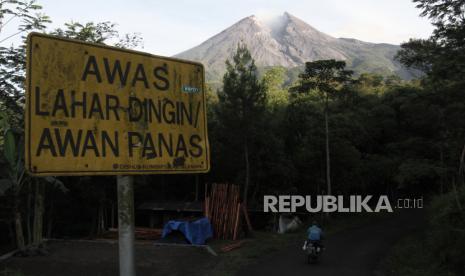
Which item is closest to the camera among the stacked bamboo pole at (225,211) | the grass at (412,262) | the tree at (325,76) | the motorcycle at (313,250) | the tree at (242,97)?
the grass at (412,262)

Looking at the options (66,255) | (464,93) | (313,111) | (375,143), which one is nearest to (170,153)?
(66,255)

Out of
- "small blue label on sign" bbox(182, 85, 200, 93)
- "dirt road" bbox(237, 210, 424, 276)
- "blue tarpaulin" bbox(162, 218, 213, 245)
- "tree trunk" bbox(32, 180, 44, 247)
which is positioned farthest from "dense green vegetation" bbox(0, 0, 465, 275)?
"small blue label on sign" bbox(182, 85, 200, 93)

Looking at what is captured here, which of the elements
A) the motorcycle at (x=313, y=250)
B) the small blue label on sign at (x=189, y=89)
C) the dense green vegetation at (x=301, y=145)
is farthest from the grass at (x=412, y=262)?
the small blue label on sign at (x=189, y=89)

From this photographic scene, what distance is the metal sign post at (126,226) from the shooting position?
209cm

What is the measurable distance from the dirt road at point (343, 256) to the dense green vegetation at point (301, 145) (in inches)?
93.0

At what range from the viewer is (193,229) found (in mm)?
21266

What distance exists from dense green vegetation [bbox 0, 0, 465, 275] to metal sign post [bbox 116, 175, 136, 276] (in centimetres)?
1132

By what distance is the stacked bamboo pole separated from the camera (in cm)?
2322

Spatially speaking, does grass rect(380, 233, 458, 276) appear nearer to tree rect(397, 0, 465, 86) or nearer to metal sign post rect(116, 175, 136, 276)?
tree rect(397, 0, 465, 86)

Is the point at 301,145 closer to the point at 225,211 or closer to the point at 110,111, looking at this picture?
the point at 225,211

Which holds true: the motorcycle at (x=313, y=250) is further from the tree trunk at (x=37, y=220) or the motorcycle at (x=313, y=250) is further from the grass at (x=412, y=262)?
the tree trunk at (x=37, y=220)

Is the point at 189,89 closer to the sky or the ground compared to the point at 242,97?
closer to the ground

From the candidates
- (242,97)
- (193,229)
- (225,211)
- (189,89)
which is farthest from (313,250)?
(189,89)

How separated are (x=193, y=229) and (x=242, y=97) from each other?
8.15 meters
